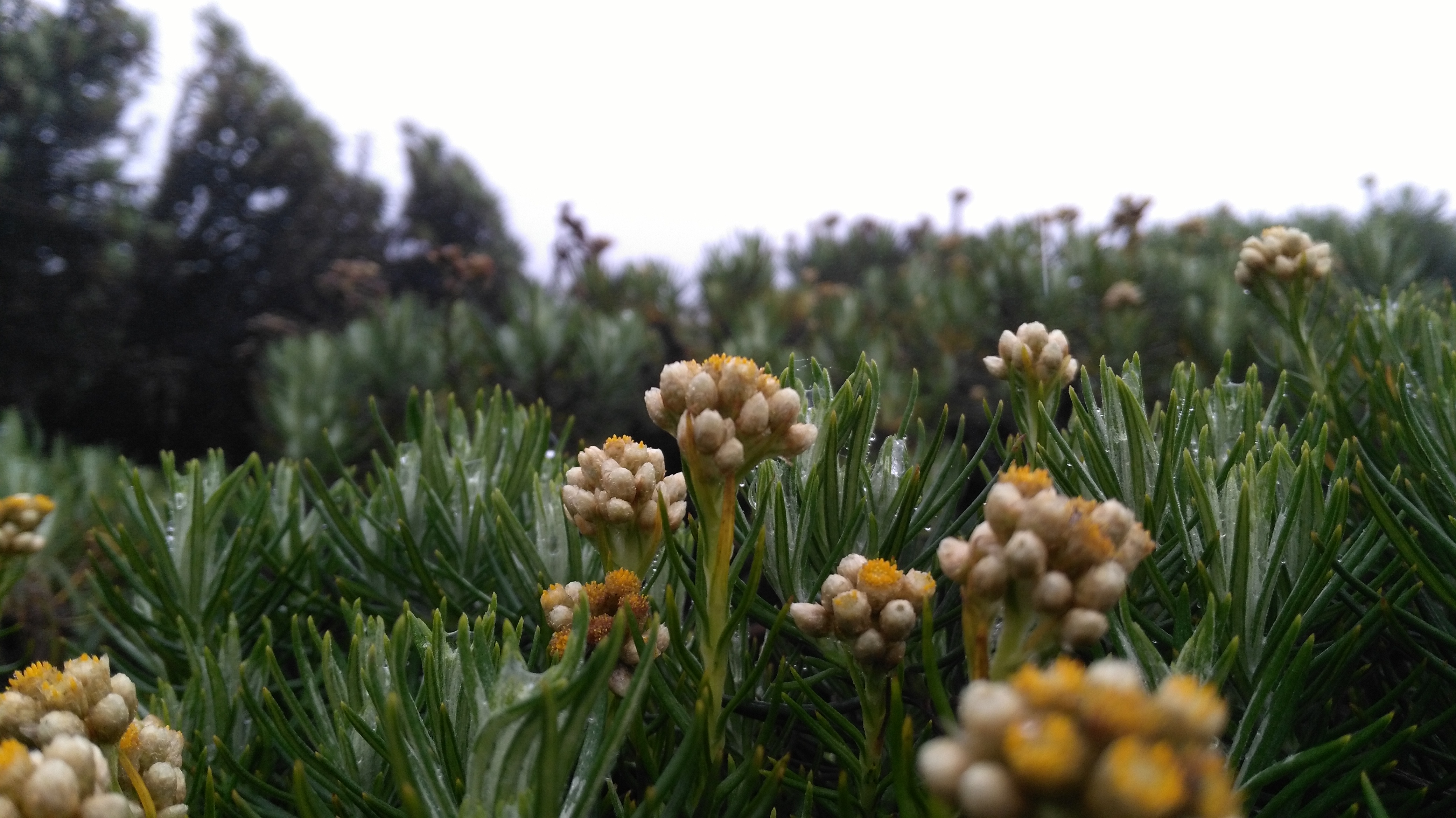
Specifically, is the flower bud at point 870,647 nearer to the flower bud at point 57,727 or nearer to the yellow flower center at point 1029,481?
the yellow flower center at point 1029,481

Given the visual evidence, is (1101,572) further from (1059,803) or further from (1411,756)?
(1411,756)

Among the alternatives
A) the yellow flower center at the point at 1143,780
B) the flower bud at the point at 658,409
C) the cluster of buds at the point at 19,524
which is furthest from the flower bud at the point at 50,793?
the cluster of buds at the point at 19,524

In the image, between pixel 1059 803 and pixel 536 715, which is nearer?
pixel 1059 803

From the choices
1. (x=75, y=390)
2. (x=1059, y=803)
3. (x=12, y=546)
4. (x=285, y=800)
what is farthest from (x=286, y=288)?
(x=1059, y=803)

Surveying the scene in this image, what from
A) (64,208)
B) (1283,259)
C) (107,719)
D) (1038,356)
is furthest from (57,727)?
(64,208)

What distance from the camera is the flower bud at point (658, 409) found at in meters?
0.69

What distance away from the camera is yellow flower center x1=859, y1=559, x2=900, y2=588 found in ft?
2.05

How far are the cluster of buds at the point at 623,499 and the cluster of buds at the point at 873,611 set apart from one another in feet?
0.53

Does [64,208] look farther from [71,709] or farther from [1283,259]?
[1283,259]

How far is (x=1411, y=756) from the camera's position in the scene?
2.60ft

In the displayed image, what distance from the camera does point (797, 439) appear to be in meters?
Answer: 0.67

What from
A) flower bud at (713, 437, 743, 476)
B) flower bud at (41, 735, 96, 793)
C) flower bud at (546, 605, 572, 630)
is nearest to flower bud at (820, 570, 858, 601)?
flower bud at (713, 437, 743, 476)

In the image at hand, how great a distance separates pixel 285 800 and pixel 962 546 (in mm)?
631

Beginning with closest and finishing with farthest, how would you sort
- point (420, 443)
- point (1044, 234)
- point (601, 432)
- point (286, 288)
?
point (420, 443), point (601, 432), point (1044, 234), point (286, 288)
